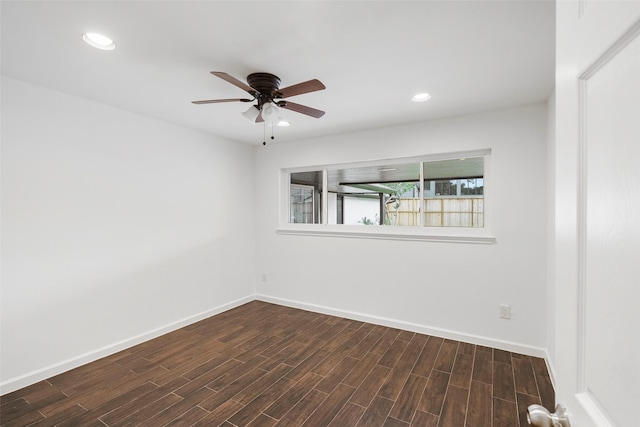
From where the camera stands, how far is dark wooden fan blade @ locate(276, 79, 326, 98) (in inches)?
73.0

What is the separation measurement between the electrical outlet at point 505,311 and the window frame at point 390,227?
2.11 feet

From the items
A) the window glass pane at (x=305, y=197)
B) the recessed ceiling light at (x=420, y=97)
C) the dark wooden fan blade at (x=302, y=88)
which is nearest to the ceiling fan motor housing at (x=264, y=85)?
the dark wooden fan blade at (x=302, y=88)

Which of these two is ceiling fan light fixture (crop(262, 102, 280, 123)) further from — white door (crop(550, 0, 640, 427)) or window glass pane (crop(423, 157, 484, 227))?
window glass pane (crop(423, 157, 484, 227))

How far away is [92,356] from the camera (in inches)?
107

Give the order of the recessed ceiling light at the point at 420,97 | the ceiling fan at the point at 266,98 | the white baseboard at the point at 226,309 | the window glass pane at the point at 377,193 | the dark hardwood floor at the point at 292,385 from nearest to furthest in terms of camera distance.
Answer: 1. the dark hardwood floor at the point at 292,385
2. the ceiling fan at the point at 266,98
3. the white baseboard at the point at 226,309
4. the recessed ceiling light at the point at 420,97
5. the window glass pane at the point at 377,193

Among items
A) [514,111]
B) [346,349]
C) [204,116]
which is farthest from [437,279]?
[204,116]

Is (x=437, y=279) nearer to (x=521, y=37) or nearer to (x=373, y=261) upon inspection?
(x=373, y=261)

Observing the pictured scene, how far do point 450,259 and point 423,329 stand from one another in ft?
2.82

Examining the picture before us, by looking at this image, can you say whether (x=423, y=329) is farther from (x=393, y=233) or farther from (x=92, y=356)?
(x=92, y=356)

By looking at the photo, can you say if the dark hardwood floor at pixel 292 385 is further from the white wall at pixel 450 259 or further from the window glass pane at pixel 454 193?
the window glass pane at pixel 454 193

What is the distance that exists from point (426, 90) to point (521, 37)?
81 cm

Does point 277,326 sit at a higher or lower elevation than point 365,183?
lower

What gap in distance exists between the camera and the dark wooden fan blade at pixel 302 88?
1.85 m

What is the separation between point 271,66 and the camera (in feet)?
6.81
